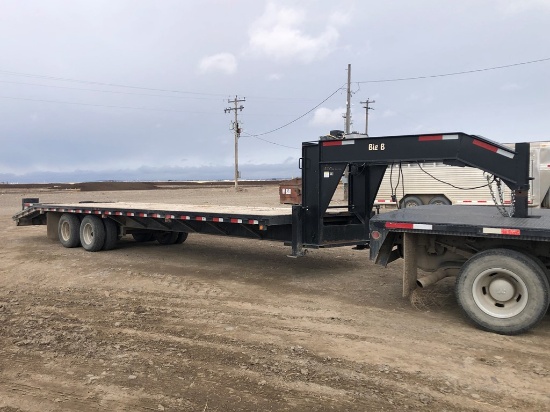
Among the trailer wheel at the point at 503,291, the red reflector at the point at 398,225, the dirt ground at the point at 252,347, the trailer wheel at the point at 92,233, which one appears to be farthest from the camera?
the trailer wheel at the point at 92,233

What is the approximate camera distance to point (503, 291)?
5398 mm

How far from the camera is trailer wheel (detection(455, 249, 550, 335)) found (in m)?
5.18

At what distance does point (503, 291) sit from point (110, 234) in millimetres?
9067

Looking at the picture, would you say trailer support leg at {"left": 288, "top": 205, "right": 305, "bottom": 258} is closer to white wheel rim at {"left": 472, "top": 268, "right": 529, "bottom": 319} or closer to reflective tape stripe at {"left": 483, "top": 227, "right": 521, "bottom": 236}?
white wheel rim at {"left": 472, "top": 268, "right": 529, "bottom": 319}

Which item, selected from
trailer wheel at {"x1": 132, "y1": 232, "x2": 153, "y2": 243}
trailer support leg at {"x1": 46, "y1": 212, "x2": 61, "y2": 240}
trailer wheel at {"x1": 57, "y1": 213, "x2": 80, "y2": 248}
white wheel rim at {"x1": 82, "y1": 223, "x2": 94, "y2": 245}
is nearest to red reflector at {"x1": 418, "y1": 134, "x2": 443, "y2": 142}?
trailer wheel at {"x1": 132, "y1": 232, "x2": 153, "y2": 243}

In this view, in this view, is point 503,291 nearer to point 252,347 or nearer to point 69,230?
point 252,347

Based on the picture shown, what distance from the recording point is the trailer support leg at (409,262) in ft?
20.4

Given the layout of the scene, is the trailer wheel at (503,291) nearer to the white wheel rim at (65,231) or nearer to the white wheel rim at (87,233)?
the white wheel rim at (87,233)

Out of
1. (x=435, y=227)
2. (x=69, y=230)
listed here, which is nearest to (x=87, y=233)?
(x=69, y=230)

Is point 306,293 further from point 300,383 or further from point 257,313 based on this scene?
point 300,383

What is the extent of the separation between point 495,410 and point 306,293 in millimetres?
3826

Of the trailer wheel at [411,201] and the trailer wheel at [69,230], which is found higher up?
the trailer wheel at [411,201]

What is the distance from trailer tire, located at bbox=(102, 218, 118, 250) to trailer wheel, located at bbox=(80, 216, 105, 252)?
0.09 metres

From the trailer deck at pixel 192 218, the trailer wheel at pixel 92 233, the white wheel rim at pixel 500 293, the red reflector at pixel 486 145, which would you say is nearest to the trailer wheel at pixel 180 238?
the trailer deck at pixel 192 218
